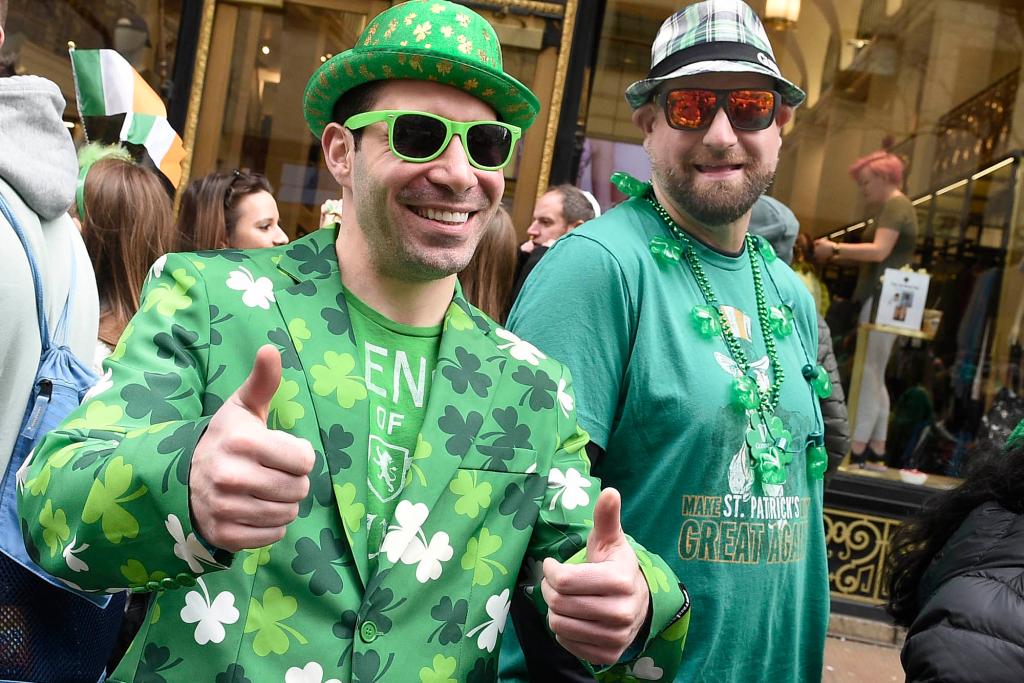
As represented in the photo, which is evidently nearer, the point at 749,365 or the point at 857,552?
the point at 749,365

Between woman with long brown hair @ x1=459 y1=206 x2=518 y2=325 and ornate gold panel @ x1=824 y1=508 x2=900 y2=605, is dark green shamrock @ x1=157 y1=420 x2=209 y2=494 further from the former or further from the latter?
ornate gold panel @ x1=824 y1=508 x2=900 y2=605

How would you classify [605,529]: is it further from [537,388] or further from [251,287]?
[251,287]

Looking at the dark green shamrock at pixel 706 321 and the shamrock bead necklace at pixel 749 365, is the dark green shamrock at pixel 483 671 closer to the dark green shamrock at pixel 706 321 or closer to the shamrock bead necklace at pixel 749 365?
the shamrock bead necklace at pixel 749 365

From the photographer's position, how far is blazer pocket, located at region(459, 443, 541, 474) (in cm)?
187

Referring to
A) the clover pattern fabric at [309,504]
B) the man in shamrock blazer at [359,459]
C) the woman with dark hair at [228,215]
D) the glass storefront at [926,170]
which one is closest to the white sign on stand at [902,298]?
the glass storefront at [926,170]

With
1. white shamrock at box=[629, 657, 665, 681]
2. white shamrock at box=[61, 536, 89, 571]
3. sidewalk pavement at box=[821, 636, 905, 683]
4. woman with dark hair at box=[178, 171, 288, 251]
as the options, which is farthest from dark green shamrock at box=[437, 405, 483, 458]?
sidewalk pavement at box=[821, 636, 905, 683]

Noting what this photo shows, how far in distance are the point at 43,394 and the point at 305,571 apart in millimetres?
949

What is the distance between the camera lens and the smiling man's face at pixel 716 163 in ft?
8.84

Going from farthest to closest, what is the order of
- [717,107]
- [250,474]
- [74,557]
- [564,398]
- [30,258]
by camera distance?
[717,107] → [30,258] → [564,398] → [74,557] → [250,474]

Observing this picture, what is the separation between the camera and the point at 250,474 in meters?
1.36

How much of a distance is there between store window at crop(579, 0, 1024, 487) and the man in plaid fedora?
4377mm

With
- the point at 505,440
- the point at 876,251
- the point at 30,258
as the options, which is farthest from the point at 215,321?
the point at 876,251

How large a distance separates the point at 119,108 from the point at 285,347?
359 centimetres

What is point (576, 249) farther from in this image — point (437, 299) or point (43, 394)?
point (43, 394)
